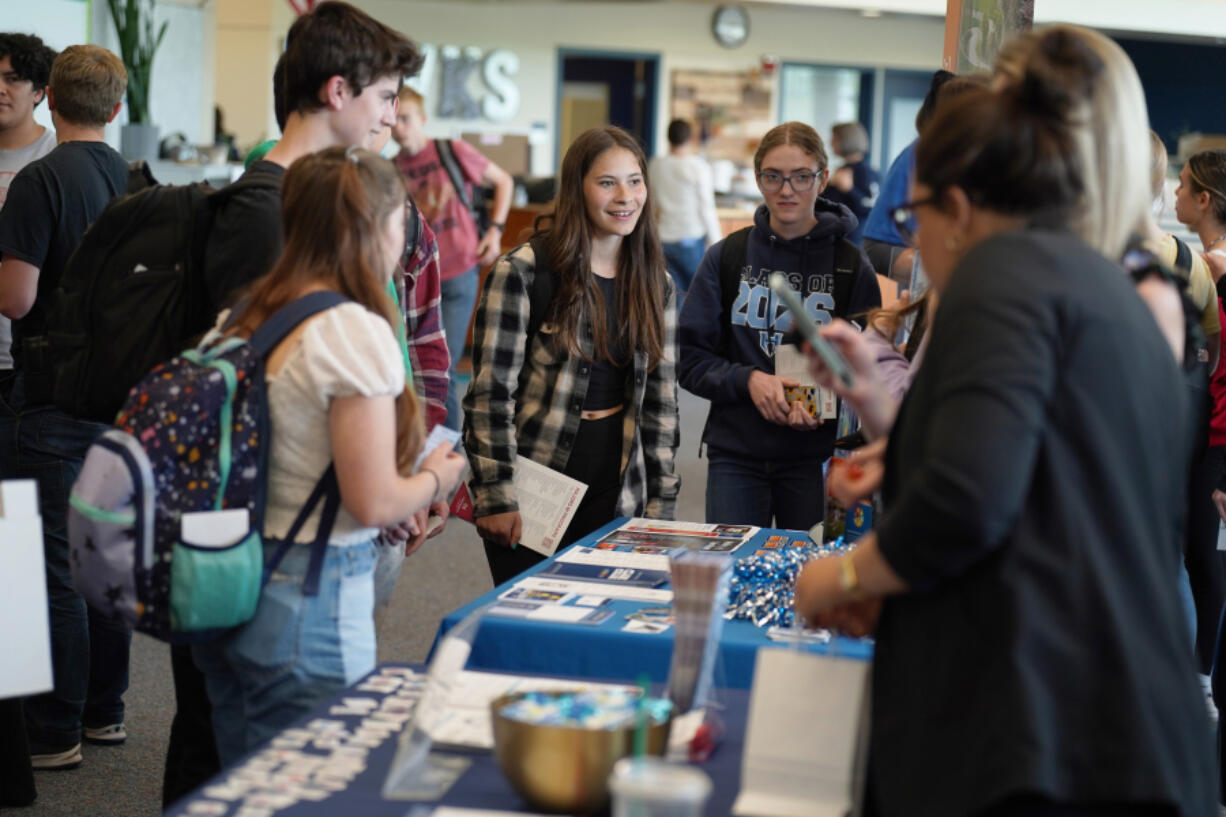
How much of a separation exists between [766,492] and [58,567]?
1.57 m

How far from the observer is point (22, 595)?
1.55 m

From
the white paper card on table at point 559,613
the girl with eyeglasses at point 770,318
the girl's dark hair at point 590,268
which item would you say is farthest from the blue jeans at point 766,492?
the white paper card on table at point 559,613

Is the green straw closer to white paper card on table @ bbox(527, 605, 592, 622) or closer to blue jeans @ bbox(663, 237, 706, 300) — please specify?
white paper card on table @ bbox(527, 605, 592, 622)

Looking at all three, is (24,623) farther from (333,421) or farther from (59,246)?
(59,246)

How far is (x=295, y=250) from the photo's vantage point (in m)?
1.76

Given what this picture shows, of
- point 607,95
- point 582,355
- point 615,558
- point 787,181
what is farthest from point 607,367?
point 607,95

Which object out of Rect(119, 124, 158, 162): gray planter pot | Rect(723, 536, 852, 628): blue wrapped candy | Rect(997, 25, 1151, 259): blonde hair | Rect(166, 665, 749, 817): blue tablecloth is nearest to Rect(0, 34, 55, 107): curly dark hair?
Rect(723, 536, 852, 628): blue wrapped candy

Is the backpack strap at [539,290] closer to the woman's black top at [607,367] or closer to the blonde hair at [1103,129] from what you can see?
the woman's black top at [607,367]

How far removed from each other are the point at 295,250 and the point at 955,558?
983 millimetres

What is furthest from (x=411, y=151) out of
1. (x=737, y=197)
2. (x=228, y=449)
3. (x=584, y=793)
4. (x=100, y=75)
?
(x=737, y=197)

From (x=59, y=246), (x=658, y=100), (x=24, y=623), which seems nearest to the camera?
(x=24, y=623)

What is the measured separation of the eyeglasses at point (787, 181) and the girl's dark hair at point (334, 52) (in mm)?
1114

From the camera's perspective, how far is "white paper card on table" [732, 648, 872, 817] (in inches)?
51.9

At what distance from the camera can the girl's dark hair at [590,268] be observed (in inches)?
107
